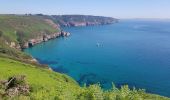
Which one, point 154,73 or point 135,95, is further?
point 154,73

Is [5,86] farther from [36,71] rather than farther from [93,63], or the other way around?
[93,63]

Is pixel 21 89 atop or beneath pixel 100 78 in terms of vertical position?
atop

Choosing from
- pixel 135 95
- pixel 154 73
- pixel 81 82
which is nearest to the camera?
pixel 135 95

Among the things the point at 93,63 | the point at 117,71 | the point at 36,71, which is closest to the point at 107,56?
the point at 93,63

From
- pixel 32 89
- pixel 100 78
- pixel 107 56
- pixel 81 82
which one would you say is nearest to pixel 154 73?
pixel 100 78

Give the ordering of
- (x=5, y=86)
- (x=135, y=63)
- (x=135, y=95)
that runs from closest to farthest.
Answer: (x=135, y=95)
(x=5, y=86)
(x=135, y=63)

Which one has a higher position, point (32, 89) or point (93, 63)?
point (32, 89)

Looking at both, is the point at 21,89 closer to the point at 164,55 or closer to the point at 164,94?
the point at 164,94

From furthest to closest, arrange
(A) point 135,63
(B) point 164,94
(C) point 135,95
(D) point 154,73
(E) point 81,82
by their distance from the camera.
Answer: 1. (A) point 135,63
2. (D) point 154,73
3. (E) point 81,82
4. (B) point 164,94
5. (C) point 135,95

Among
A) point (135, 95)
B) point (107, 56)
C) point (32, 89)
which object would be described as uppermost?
point (135, 95)
